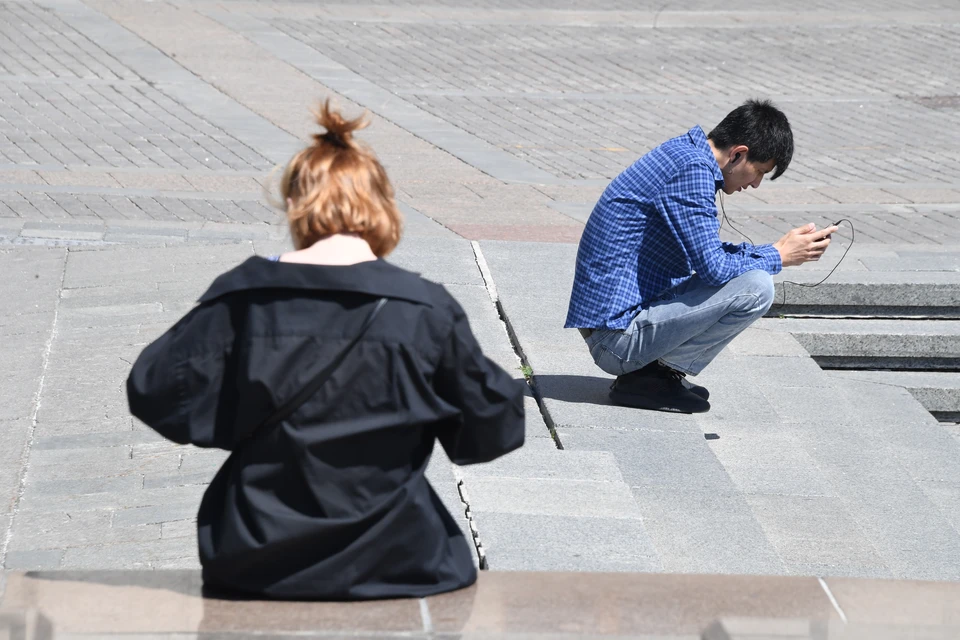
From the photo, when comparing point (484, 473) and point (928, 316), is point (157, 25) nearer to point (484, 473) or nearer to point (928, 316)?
point (928, 316)

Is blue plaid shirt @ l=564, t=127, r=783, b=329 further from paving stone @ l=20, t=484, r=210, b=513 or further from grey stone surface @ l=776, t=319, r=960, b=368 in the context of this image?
grey stone surface @ l=776, t=319, r=960, b=368

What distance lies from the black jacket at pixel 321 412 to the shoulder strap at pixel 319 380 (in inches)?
0.4

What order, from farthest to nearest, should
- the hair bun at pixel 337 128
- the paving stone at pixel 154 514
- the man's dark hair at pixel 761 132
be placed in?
the man's dark hair at pixel 761 132 → the paving stone at pixel 154 514 → the hair bun at pixel 337 128

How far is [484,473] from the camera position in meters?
3.99

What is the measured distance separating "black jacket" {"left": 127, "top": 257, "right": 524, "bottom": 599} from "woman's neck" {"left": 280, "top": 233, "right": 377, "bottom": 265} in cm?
4

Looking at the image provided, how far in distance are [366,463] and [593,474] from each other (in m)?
1.64

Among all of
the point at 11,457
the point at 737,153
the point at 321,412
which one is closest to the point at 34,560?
the point at 11,457

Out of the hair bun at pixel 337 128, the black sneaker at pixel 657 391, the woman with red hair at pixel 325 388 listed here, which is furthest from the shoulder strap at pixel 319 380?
the black sneaker at pixel 657 391

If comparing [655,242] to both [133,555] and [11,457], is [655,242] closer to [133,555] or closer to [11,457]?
[133,555]

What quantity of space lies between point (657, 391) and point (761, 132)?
1.12m

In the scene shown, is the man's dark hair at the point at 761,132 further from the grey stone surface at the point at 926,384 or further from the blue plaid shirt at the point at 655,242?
the grey stone surface at the point at 926,384

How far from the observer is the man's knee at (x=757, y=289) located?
4590mm

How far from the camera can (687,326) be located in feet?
15.2

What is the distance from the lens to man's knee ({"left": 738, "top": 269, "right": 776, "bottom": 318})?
4590 mm
